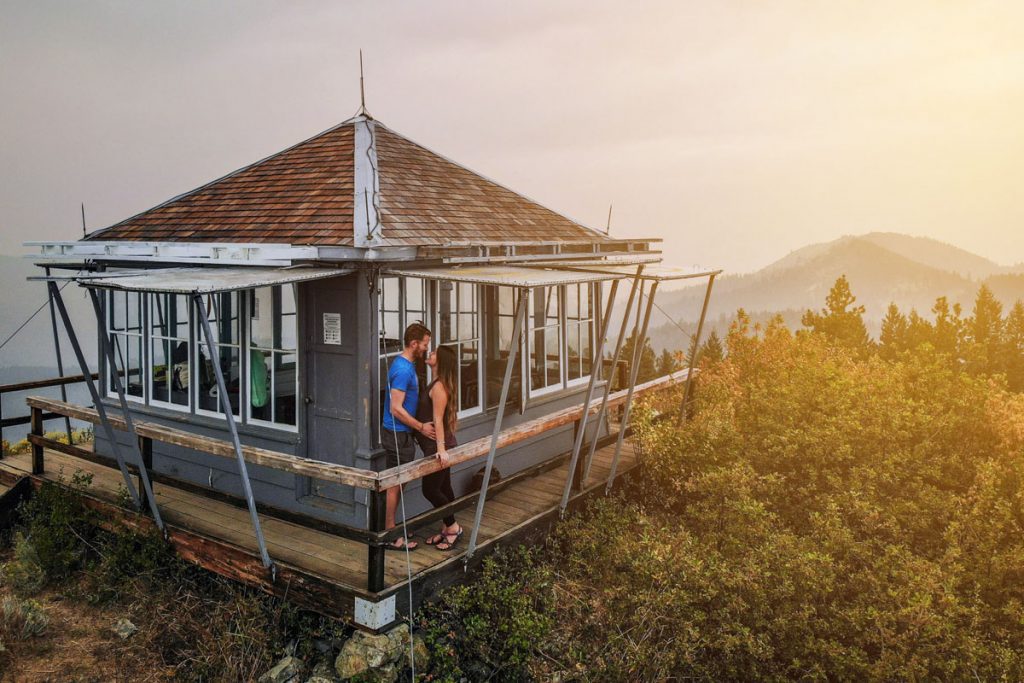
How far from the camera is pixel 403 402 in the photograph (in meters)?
6.43

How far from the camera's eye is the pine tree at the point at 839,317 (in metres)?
22.2

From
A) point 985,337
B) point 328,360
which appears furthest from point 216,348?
point 985,337

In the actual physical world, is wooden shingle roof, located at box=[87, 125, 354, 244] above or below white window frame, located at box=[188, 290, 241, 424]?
above

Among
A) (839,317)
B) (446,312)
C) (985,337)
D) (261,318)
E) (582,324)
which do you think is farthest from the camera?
(839,317)

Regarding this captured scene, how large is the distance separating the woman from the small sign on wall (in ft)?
3.80

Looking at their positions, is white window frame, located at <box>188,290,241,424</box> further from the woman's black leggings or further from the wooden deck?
the woman's black leggings

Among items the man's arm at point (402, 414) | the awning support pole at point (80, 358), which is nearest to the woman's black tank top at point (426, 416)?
the man's arm at point (402, 414)

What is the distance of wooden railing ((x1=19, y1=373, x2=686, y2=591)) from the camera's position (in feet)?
18.7

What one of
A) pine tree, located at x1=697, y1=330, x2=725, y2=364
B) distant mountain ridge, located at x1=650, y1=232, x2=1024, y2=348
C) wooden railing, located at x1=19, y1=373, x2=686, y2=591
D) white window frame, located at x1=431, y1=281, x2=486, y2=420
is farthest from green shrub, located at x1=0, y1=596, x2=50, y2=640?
distant mountain ridge, located at x1=650, y1=232, x2=1024, y2=348

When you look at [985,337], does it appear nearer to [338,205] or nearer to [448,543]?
[448,543]

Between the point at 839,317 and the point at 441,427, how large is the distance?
19.3 m

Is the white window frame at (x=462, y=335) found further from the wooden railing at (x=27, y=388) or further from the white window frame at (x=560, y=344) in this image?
the wooden railing at (x=27, y=388)

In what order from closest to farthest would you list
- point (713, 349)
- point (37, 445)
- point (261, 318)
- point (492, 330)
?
point (261, 318) < point (37, 445) < point (492, 330) < point (713, 349)

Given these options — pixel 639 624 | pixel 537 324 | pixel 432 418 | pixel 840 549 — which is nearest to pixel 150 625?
pixel 432 418
